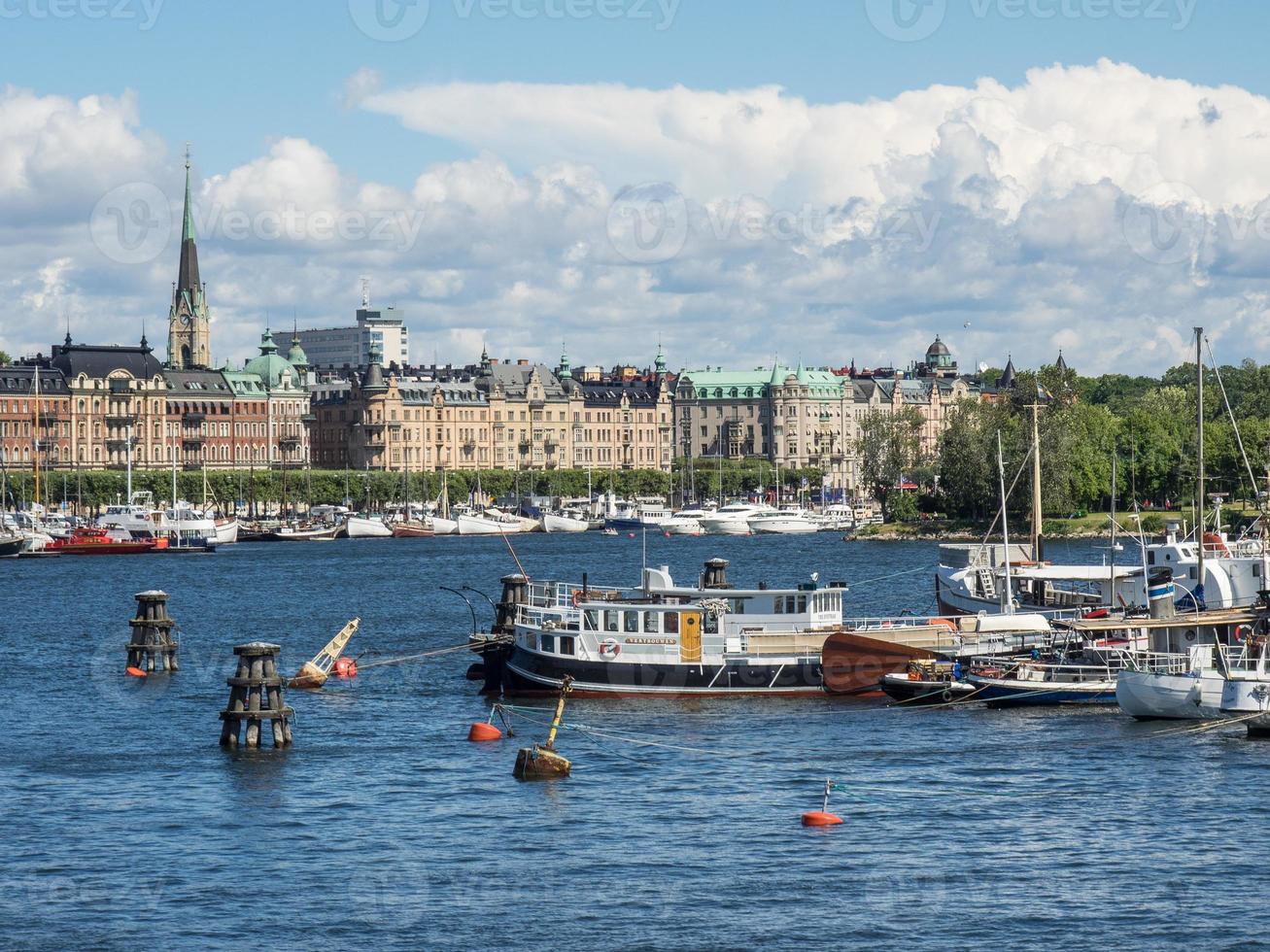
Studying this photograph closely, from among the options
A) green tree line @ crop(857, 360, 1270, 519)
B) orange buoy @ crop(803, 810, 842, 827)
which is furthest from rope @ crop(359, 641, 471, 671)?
green tree line @ crop(857, 360, 1270, 519)

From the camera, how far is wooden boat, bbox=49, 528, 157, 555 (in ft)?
577

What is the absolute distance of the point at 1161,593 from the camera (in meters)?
72.2

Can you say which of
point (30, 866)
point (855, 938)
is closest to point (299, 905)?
point (30, 866)

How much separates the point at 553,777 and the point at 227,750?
10.4 metres

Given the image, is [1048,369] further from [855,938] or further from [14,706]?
[855,938]

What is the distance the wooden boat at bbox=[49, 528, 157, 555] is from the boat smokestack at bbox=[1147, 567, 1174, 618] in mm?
119489

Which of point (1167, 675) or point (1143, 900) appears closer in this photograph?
point (1143, 900)

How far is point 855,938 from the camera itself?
38969mm

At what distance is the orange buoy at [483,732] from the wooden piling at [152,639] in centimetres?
2182

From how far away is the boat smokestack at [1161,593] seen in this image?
67.4 meters

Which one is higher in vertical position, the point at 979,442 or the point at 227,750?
the point at 979,442

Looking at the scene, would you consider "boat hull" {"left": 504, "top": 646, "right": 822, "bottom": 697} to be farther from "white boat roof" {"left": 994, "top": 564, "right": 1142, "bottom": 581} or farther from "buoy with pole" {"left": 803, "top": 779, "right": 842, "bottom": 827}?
"white boat roof" {"left": 994, "top": 564, "right": 1142, "bottom": 581}

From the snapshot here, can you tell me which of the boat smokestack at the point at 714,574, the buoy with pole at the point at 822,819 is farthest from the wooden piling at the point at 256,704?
the boat smokestack at the point at 714,574

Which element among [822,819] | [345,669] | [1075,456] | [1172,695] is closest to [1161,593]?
[1172,695]
